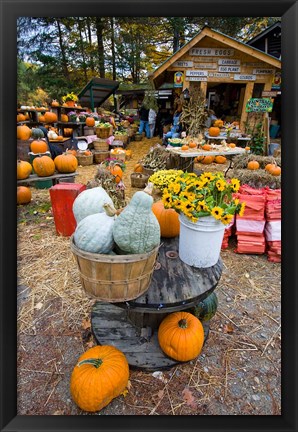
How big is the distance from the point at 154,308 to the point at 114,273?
0.37m

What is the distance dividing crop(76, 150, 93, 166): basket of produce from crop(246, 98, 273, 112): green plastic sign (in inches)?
206

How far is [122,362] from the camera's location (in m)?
1.47

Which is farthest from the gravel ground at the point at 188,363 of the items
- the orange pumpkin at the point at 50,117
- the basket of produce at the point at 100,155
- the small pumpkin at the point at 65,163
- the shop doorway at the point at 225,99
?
the shop doorway at the point at 225,99

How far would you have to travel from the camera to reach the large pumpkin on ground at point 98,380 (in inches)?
52.5

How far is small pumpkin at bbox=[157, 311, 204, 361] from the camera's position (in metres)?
1.59

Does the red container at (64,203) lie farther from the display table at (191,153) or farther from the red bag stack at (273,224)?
the display table at (191,153)

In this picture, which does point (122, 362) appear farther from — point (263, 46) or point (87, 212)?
point (263, 46)

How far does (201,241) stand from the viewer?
1501 mm

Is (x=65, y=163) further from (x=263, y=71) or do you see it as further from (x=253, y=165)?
(x=263, y=71)

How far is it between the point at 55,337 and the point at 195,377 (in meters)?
1.12

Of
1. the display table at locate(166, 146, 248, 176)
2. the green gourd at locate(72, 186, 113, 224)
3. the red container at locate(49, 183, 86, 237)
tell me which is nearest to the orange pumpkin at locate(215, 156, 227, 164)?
the display table at locate(166, 146, 248, 176)

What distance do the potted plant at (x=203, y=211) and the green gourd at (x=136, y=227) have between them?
38cm

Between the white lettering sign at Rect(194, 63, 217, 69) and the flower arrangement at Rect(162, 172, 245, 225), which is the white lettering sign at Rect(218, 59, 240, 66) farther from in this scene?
the flower arrangement at Rect(162, 172, 245, 225)

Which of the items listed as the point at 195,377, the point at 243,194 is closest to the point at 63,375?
the point at 195,377
